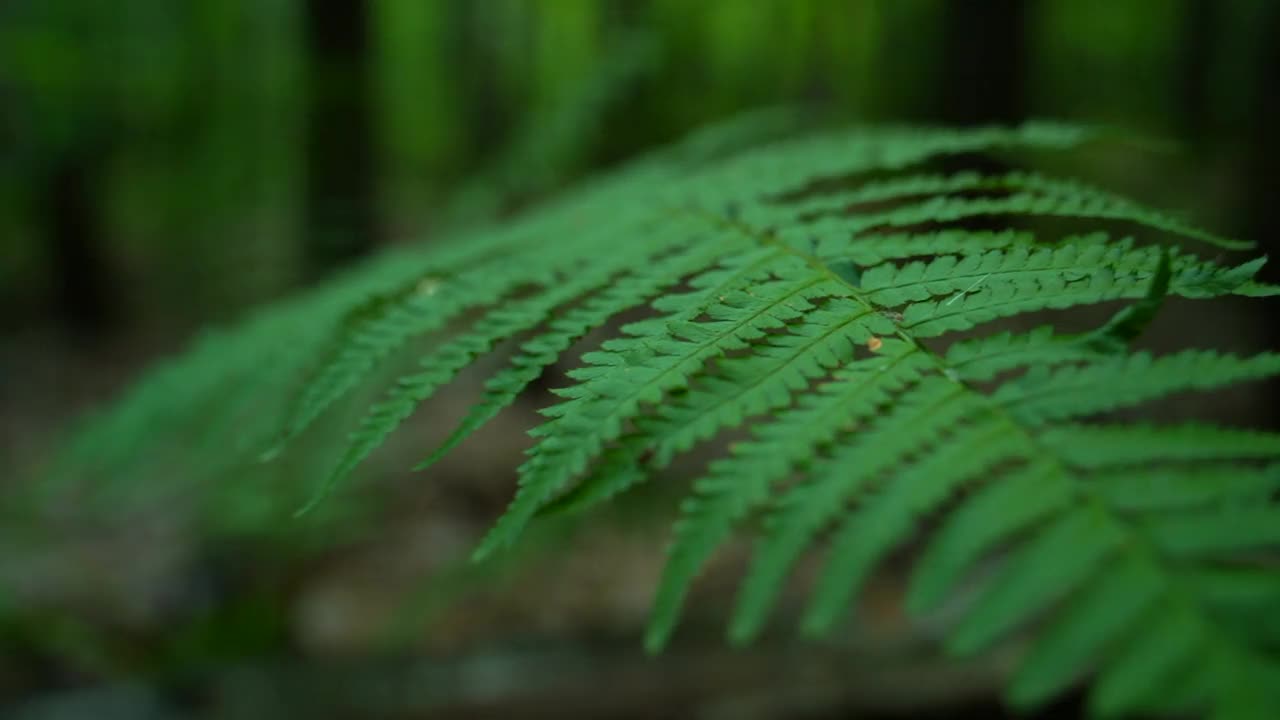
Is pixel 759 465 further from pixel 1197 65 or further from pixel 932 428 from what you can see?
pixel 1197 65

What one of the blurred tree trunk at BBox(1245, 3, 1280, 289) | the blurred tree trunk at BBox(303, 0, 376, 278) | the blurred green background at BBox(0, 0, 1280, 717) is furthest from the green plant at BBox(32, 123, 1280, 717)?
Answer: the blurred tree trunk at BBox(303, 0, 376, 278)

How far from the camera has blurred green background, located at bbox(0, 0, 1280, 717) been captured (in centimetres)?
281

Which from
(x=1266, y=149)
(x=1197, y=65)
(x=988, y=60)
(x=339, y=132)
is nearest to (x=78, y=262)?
(x=339, y=132)

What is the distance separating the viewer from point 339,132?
4215 mm

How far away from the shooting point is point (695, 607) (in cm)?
272

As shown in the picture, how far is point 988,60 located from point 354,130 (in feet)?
8.92

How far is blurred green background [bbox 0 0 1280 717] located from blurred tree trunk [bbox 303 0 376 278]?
1 cm

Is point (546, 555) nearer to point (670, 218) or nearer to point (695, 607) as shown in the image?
point (695, 607)

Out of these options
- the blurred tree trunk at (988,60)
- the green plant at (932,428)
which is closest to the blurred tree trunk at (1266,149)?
the blurred tree trunk at (988,60)

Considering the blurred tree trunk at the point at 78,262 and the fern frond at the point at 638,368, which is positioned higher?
the fern frond at the point at 638,368

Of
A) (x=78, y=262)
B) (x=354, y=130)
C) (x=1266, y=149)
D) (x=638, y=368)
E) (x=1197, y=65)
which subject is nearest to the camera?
(x=638, y=368)

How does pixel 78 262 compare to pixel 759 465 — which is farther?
pixel 78 262

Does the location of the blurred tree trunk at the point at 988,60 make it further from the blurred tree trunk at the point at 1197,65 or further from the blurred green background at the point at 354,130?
the blurred tree trunk at the point at 1197,65

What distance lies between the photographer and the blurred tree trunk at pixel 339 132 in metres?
4.07
